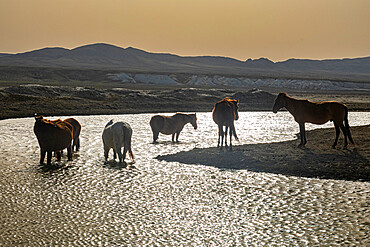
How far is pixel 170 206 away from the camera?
29.7ft

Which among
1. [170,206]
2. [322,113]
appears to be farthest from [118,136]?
[322,113]

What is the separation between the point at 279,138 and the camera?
20.1 metres

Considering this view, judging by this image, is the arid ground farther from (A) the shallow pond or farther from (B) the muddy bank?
(A) the shallow pond

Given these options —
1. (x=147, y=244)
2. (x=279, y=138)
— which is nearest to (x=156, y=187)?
(x=147, y=244)

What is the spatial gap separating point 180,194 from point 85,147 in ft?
26.5

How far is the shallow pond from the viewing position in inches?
287

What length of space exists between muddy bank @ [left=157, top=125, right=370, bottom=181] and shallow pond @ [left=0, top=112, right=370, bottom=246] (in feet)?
2.15

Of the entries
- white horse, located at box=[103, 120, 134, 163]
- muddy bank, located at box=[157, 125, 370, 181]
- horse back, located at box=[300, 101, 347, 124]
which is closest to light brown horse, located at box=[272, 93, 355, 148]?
horse back, located at box=[300, 101, 347, 124]

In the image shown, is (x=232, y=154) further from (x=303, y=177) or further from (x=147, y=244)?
(x=147, y=244)

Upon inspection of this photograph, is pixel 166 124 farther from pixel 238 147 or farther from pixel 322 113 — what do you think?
pixel 322 113

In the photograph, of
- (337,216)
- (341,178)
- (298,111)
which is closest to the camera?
(337,216)

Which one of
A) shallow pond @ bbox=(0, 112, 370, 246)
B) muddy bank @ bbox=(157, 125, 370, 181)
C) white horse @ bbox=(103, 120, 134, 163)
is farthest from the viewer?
white horse @ bbox=(103, 120, 134, 163)

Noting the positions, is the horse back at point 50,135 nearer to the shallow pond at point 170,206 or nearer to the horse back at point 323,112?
the shallow pond at point 170,206

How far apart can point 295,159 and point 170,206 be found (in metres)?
5.74
